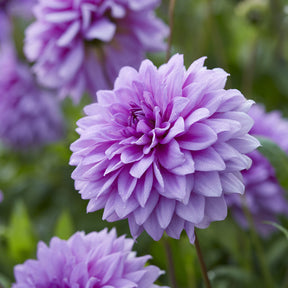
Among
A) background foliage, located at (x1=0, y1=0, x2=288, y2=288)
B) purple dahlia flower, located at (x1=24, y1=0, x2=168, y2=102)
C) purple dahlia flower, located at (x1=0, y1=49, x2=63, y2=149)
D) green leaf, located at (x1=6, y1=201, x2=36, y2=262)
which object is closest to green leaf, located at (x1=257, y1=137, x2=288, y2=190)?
background foliage, located at (x1=0, y1=0, x2=288, y2=288)

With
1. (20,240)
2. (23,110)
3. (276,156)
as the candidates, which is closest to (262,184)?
(276,156)

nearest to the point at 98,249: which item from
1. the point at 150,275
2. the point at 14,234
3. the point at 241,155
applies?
the point at 150,275

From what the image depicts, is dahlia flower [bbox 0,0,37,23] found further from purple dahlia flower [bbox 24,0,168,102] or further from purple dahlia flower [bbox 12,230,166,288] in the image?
purple dahlia flower [bbox 12,230,166,288]

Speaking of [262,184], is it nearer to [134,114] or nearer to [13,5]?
[134,114]

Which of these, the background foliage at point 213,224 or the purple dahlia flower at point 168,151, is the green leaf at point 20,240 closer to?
the background foliage at point 213,224

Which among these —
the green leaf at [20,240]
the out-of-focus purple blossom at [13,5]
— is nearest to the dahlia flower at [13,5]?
the out-of-focus purple blossom at [13,5]

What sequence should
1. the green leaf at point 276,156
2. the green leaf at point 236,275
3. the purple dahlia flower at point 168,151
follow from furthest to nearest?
1. the green leaf at point 236,275
2. the green leaf at point 276,156
3. the purple dahlia flower at point 168,151
